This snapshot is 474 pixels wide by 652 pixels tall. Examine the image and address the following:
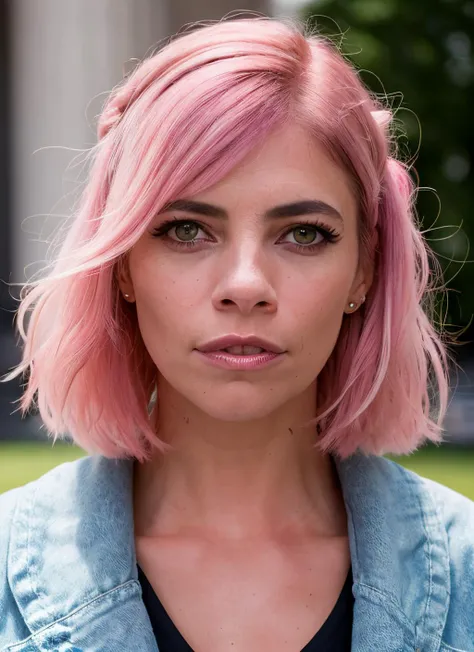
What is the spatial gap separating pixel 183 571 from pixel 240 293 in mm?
563

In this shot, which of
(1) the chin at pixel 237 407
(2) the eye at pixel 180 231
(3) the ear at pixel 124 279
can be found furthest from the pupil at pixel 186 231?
(1) the chin at pixel 237 407

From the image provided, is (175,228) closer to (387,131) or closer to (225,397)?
(225,397)

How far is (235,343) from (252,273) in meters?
0.13

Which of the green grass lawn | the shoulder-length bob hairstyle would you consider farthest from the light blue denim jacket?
the green grass lawn

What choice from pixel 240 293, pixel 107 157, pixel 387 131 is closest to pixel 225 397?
pixel 240 293

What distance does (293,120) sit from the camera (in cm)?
193

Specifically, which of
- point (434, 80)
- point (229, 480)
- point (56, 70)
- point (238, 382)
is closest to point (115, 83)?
point (56, 70)

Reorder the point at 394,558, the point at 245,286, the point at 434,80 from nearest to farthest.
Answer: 1. the point at 245,286
2. the point at 394,558
3. the point at 434,80

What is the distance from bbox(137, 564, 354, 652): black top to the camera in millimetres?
1925

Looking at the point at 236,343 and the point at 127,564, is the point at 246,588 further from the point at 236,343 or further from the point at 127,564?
the point at 236,343

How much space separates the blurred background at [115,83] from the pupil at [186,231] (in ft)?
9.76

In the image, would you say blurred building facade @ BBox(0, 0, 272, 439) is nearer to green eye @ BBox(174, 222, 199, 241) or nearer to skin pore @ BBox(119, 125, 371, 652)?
skin pore @ BBox(119, 125, 371, 652)

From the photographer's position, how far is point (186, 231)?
192 cm

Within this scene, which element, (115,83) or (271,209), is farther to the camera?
(115,83)
